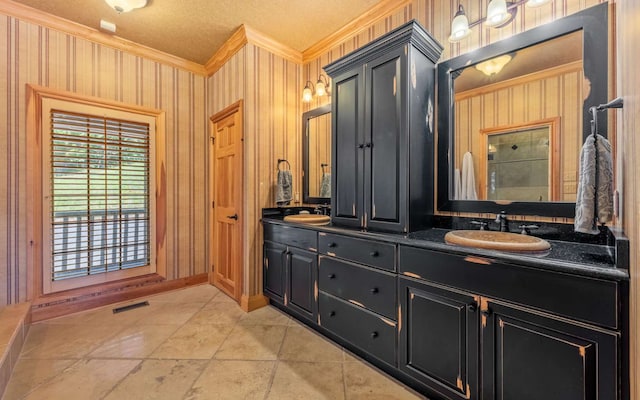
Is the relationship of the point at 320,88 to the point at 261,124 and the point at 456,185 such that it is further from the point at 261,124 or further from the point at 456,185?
the point at 456,185

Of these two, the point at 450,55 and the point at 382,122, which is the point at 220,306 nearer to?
the point at 382,122

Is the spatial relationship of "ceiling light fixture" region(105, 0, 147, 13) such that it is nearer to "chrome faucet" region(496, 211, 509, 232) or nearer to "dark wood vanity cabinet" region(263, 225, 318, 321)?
"dark wood vanity cabinet" region(263, 225, 318, 321)

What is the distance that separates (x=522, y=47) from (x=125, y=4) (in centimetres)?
307

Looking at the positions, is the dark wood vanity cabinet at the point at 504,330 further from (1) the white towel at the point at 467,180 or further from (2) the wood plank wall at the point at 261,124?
(2) the wood plank wall at the point at 261,124

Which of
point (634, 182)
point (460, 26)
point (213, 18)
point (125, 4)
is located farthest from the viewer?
point (213, 18)

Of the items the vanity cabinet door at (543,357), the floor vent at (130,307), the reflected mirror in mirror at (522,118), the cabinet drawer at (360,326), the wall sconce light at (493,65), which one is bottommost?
the floor vent at (130,307)

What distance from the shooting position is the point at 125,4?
2.22m

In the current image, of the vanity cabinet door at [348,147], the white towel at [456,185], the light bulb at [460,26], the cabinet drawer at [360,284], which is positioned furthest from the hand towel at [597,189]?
the vanity cabinet door at [348,147]

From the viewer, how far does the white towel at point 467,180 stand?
1.82 meters

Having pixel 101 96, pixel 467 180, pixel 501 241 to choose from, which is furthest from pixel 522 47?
pixel 101 96

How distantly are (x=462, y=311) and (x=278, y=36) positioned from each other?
2942 mm

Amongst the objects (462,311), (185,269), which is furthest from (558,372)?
(185,269)

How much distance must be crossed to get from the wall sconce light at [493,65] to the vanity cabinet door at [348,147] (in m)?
0.81

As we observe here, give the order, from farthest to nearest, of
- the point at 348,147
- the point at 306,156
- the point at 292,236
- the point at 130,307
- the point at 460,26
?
1. the point at 306,156
2. the point at 130,307
3. the point at 292,236
4. the point at 348,147
5. the point at 460,26
